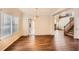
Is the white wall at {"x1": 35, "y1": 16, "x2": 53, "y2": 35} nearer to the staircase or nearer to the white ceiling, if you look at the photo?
the staircase

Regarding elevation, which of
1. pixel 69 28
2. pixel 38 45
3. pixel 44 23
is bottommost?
pixel 38 45

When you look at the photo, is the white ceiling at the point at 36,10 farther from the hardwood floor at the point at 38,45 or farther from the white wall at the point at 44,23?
the white wall at the point at 44,23

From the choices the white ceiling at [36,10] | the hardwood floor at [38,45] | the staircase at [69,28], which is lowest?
the hardwood floor at [38,45]

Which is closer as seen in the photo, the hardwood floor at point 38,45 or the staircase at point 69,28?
the hardwood floor at point 38,45

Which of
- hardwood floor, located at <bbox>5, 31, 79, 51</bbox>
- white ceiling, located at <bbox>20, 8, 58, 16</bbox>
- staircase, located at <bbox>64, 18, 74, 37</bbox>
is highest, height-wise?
white ceiling, located at <bbox>20, 8, 58, 16</bbox>

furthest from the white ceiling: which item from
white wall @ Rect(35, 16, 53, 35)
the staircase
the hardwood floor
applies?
the staircase

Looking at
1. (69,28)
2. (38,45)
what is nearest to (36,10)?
(38,45)

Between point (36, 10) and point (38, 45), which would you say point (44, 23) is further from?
point (36, 10)

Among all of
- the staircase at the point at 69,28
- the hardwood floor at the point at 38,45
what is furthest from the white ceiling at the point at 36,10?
the staircase at the point at 69,28
